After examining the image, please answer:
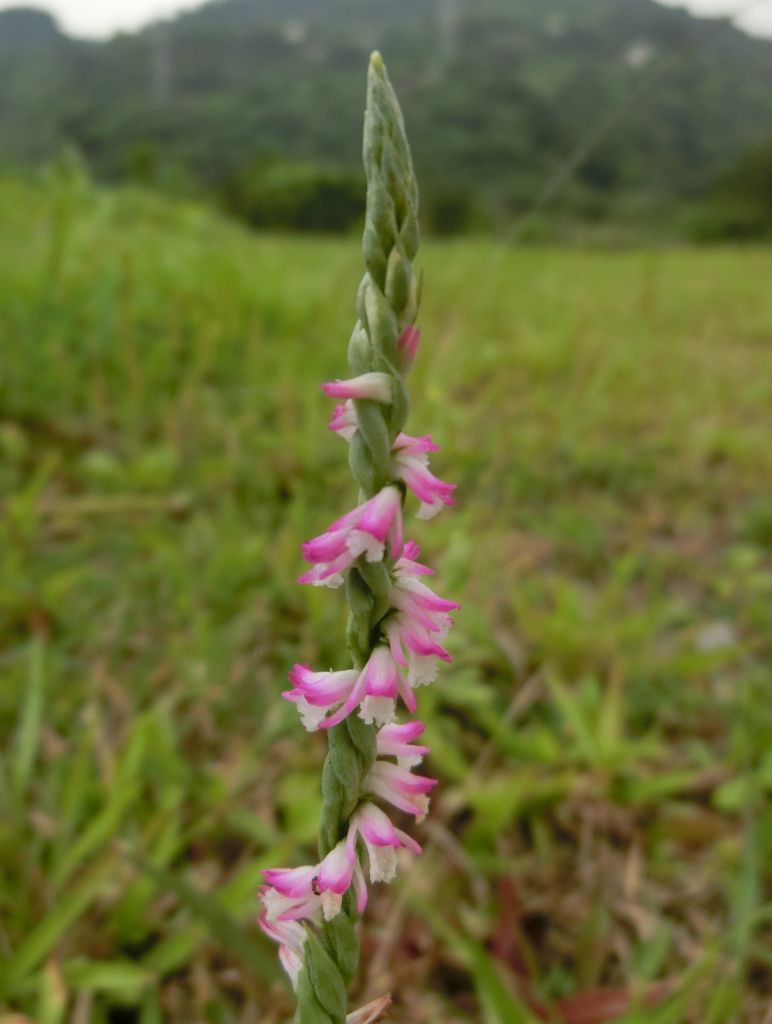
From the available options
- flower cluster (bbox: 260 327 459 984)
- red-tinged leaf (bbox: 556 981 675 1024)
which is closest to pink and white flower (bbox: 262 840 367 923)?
flower cluster (bbox: 260 327 459 984)

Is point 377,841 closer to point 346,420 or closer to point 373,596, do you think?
point 373,596

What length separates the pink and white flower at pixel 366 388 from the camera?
20.9 inches

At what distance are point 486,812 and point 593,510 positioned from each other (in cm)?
159

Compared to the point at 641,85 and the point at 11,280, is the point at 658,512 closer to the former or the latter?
the point at 641,85

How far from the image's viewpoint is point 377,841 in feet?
1.92

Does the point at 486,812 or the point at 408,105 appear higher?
the point at 408,105

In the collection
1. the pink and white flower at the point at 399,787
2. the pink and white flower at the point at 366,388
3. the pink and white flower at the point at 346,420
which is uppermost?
the pink and white flower at the point at 366,388

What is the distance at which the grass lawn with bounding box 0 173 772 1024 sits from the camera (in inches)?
56.3

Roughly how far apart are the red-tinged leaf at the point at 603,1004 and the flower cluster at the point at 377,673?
0.91 meters

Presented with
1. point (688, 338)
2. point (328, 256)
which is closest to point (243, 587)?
point (688, 338)

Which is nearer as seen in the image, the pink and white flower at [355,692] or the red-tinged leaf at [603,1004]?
the pink and white flower at [355,692]

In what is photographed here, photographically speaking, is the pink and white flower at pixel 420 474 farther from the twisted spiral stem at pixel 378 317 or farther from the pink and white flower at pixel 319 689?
the pink and white flower at pixel 319 689

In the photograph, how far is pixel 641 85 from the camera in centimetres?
183

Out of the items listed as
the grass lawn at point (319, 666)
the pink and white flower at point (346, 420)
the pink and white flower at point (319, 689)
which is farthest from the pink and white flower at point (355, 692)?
the grass lawn at point (319, 666)
